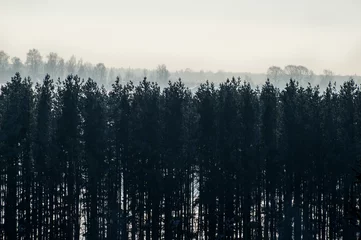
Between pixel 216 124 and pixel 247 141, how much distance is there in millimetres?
3628

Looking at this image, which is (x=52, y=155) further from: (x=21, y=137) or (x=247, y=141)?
(x=247, y=141)

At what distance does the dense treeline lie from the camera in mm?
50812

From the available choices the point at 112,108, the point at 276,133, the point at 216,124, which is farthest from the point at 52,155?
the point at 276,133

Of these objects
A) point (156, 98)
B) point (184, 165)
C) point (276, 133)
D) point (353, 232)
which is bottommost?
point (353, 232)

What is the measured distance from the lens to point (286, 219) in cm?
5316

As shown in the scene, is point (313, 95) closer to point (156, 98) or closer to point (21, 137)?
point (156, 98)

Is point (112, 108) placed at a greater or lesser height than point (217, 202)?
greater

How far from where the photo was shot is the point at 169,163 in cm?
5228

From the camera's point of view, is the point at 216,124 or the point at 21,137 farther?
the point at 216,124

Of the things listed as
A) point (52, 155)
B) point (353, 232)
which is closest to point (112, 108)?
point (52, 155)

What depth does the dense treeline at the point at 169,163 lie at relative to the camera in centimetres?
5081

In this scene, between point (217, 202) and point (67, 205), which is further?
point (217, 202)

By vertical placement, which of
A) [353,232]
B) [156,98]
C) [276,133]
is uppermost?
[156,98]

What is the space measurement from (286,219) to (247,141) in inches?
339
